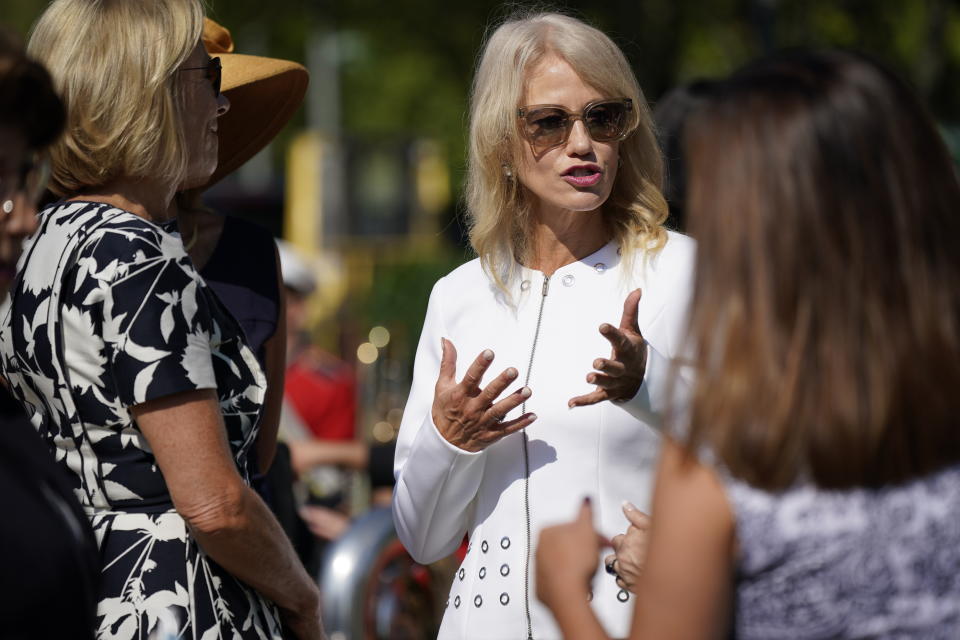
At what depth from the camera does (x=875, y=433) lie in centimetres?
166

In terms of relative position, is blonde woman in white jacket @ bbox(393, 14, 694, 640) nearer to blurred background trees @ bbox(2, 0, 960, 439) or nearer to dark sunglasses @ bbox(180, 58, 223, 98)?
dark sunglasses @ bbox(180, 58, 223, 98)

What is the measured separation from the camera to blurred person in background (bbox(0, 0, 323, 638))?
245 centimetres

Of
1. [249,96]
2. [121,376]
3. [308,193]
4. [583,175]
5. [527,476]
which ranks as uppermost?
[249,96]

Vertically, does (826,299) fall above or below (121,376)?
above

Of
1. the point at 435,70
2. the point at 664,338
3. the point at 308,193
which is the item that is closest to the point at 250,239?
the point at 664,338

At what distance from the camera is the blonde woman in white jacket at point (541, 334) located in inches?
110

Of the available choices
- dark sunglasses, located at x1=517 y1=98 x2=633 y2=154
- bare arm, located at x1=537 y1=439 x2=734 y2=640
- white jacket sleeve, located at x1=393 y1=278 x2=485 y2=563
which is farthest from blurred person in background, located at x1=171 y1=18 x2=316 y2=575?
bare arm, located at x1=537 y1=439 x2=734 y2=640

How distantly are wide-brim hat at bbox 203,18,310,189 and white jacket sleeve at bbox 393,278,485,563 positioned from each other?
0.83 metres

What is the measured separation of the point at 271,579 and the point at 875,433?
4.59 ft

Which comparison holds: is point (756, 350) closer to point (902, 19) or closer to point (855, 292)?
point (855, 292)

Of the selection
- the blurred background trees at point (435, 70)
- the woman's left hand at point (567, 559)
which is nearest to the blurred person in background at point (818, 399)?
the woman's left hand at point (567, 559)

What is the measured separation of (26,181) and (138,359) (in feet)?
1.94

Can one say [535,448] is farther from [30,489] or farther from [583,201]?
[30,489]

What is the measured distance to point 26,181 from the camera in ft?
6.24
